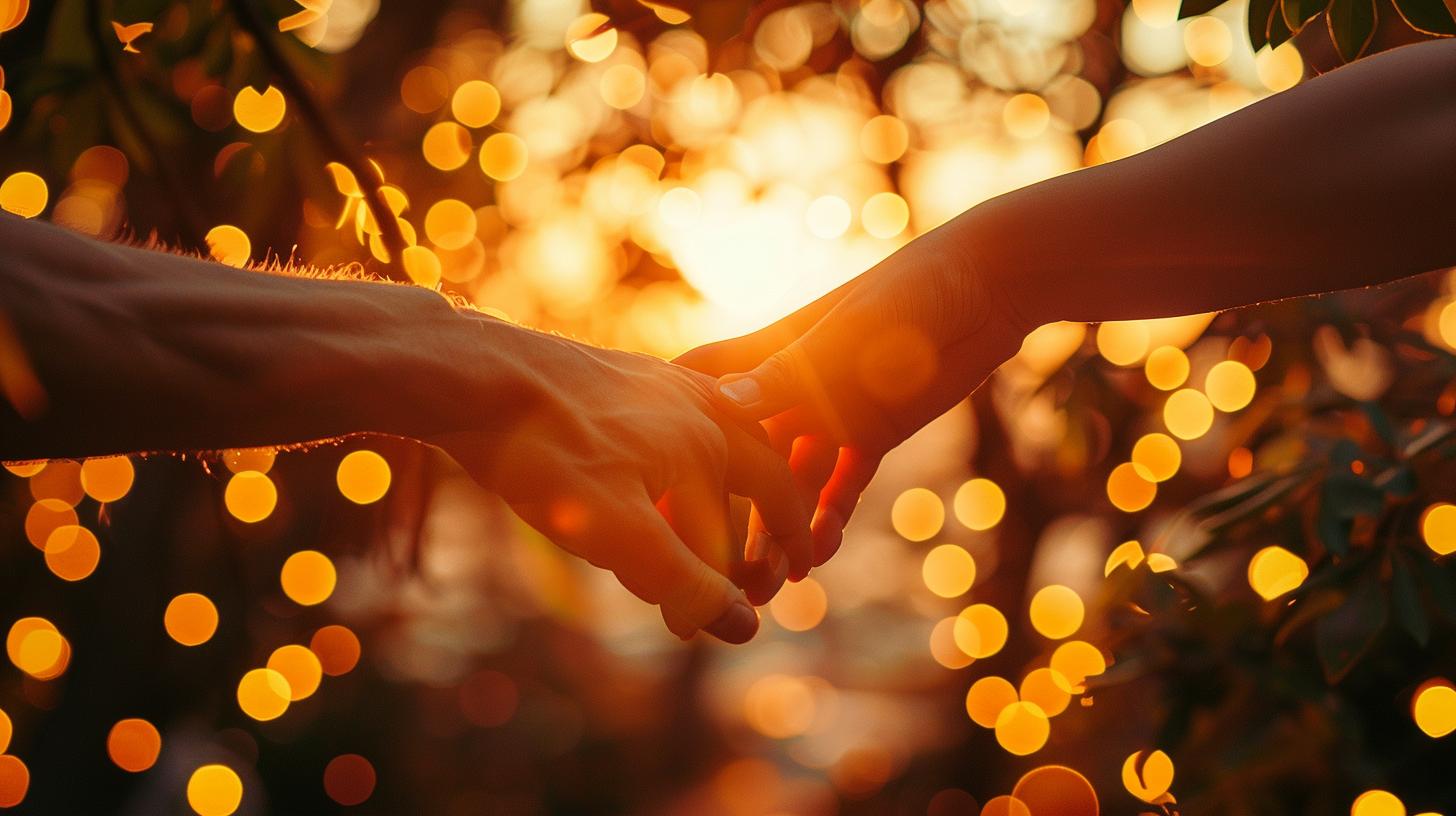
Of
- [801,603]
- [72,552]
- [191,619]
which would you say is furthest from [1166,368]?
[801,603]

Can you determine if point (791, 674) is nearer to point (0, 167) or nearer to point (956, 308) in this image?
point (0, 167)

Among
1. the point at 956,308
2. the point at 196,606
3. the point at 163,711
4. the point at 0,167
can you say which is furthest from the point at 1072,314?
the point at 163,711

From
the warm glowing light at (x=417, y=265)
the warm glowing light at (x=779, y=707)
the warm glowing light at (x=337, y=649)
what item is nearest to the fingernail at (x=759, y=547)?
the warm glowing light at (x=417, y=265)

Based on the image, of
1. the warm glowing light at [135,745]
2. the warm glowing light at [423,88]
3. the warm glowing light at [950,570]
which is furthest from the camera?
the warm glowing light at [950,570]

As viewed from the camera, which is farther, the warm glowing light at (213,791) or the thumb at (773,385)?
the warm glowing light at (213,791)

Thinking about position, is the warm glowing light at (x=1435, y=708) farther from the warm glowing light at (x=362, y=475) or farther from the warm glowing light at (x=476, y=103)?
the warm glowing light at (x=476, y=103)

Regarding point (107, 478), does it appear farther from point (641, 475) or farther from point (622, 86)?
point (641, 475)
